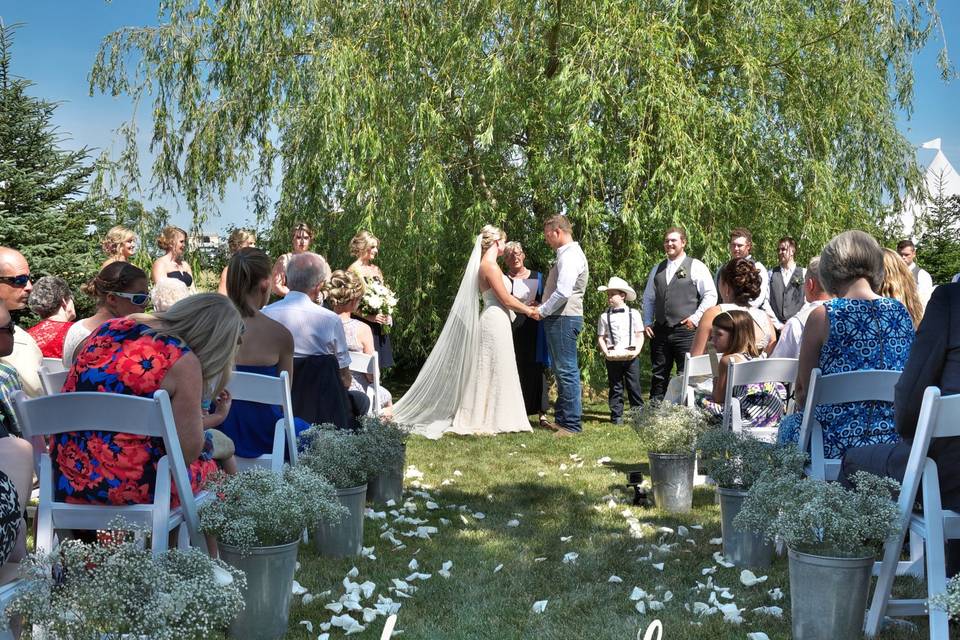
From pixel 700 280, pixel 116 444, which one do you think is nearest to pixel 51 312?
pixel 116 444

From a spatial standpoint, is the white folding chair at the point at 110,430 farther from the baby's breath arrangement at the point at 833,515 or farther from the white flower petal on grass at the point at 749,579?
the white flower petal on grass at the point at 749,579

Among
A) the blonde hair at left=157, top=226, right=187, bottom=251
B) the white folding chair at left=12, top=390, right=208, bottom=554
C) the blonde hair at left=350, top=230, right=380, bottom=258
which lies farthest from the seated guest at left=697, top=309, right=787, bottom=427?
the blonde hair at left=157, top=226, right=187, bottom=251

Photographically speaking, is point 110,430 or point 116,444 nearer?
point 110,430

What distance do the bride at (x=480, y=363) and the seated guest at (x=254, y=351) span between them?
152 inches

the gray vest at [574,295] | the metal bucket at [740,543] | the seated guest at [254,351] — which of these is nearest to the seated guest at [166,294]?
the seated guest at [254,351]

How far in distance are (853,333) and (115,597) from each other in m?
3.20

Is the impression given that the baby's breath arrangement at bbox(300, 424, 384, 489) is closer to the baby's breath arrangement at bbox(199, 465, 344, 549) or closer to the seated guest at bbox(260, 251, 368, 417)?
the seated guest at bbox(260, 251, 368, 417)

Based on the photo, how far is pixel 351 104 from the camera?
9.22 metres

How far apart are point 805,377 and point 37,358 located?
3.71 m

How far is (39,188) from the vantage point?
15.0 m

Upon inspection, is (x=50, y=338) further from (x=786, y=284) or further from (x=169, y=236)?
(x=786, y=284)

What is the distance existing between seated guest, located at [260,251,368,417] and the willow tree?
3.86 m

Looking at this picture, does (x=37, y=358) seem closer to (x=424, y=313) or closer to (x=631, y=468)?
(x=631, y=468)

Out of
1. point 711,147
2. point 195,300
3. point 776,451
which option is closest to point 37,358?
point 195,300
